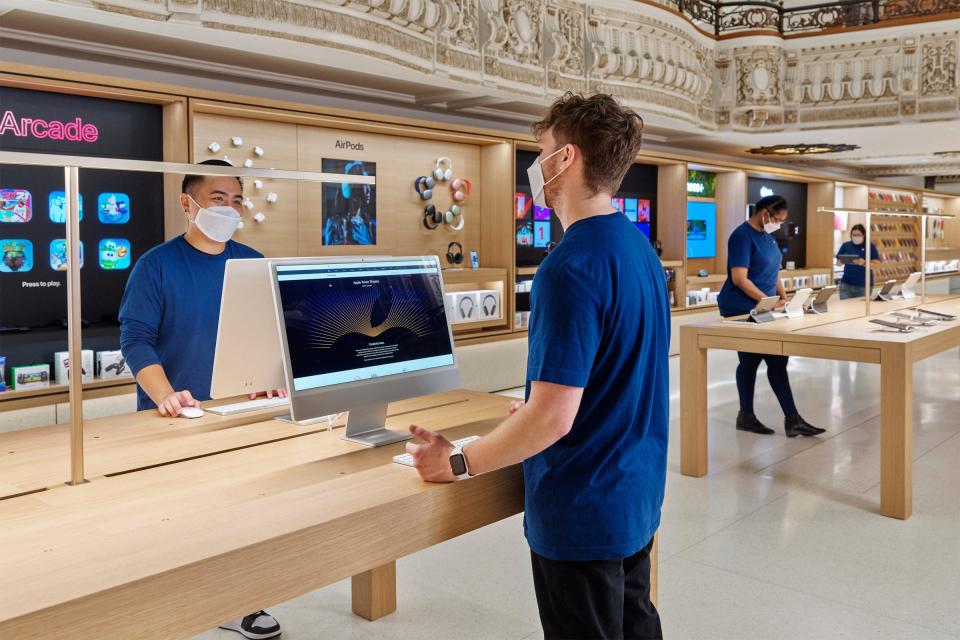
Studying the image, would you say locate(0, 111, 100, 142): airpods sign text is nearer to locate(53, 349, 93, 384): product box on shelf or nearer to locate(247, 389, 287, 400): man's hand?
locate(53, 349, 93, 384): product box on shelf

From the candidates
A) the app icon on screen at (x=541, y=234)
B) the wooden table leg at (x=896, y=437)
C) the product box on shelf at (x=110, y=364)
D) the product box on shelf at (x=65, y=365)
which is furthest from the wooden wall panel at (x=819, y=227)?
the product box on shelf at (x=65, y=365)

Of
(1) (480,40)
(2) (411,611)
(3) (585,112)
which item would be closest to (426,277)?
(3) (585,112)

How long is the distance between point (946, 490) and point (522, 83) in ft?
15.5

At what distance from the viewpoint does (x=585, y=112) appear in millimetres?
1782

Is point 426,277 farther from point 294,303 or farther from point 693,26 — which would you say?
point 693,26

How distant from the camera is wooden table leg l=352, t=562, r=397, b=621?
9.92 feet

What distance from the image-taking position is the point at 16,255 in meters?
4.90

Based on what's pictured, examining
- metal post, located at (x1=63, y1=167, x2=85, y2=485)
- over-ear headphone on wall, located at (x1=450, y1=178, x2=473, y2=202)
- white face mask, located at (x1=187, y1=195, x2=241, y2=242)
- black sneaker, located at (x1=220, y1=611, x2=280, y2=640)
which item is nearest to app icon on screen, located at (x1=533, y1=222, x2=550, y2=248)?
over-ear headphone on wall, located at (x1=450, y1=178, x2=473, y2=202)

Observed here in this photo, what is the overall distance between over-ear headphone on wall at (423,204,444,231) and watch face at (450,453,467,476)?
18.4 feet

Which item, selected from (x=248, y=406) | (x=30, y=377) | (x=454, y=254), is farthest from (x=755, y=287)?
(x=30, y=377)

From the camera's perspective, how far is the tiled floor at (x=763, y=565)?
118 inches

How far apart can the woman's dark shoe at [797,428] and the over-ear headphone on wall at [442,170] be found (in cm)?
351

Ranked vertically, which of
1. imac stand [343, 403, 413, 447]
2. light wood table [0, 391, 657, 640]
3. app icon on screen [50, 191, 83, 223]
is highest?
app icon on screen [50, 191, 83, 223]

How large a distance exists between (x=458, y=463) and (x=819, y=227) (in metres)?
13.3
